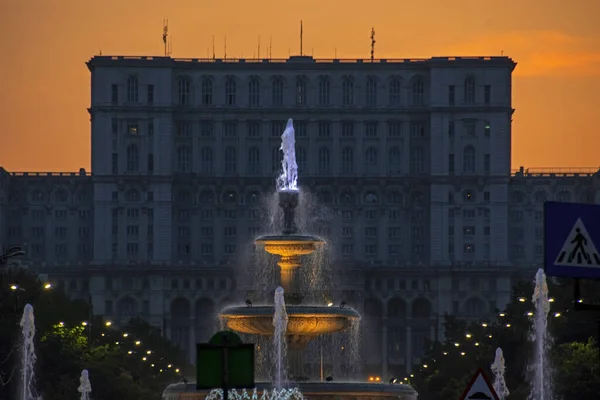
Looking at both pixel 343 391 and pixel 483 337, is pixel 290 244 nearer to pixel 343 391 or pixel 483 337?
pixel 343 391

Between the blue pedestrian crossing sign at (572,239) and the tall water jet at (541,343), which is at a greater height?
the blue pedestrian crossing sign at (572,239)

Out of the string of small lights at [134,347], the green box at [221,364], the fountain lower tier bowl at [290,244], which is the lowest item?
the string of small lights at [134,347]

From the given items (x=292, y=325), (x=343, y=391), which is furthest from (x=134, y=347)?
(x=343, y=391)

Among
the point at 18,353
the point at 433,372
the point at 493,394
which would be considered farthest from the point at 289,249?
the point at 433,372

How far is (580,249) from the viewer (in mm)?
33719

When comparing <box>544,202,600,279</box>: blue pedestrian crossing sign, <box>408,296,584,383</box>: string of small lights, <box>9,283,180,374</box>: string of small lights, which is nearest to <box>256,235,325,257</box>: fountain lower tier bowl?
<box>408,296,584,383</box>: string of small lights

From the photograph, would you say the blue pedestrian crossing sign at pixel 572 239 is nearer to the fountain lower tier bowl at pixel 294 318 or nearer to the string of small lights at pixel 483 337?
the fountain lower tier bowl at pixel 294 318

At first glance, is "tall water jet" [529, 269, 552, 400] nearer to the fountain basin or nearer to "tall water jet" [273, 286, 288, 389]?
"tall water jet" [273, 286, 288, 389]

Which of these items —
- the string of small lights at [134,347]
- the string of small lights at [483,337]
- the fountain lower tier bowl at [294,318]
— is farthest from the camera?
the string of small lights at [134,347]

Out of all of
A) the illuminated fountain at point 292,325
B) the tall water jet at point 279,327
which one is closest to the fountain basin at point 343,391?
the illuminated fountain at point 292,325

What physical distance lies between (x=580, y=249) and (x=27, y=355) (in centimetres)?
8605

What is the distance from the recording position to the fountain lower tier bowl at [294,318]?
78.3m

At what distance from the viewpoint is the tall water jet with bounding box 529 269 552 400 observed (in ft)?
319

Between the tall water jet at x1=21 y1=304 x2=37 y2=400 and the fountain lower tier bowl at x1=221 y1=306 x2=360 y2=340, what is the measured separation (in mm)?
25125
